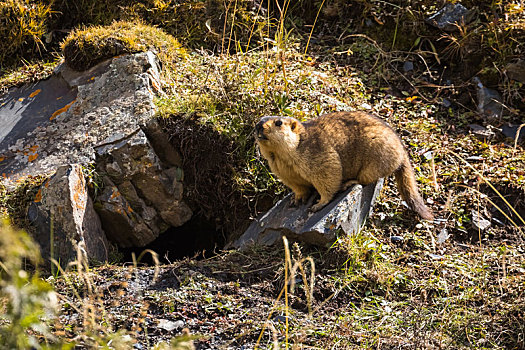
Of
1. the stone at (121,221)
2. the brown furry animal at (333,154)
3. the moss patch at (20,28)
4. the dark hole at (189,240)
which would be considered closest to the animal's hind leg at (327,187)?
the brown furry animal at (333,154)

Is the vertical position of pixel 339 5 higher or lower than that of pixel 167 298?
higher

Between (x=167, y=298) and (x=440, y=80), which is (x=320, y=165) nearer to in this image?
(x=167, y=298)

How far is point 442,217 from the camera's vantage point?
19.4 feet

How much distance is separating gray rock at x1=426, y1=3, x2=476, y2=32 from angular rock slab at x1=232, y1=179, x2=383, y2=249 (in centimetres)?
312

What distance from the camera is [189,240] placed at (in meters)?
7.03

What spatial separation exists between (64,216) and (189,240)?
187 cm

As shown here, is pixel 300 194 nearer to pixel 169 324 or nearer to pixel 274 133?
pixel 274 133

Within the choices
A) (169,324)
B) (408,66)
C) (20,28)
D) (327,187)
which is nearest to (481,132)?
→ (408,66)

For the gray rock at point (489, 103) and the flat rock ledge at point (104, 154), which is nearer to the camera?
the flat rock ledge at point (104, 154)

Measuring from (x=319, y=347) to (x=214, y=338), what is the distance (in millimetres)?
804

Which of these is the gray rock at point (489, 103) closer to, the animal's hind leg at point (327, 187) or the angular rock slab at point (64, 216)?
the animal's hind leg at point (327, 187)

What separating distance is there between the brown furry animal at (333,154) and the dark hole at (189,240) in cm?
162

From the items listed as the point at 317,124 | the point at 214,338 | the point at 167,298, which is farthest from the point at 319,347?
the point at 317,124

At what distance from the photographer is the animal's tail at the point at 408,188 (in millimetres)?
5547
